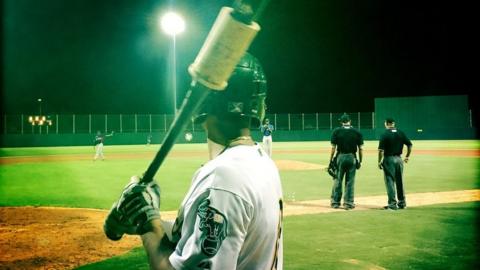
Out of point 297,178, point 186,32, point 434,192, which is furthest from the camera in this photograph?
point 186,32

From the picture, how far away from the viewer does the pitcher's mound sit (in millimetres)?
6680

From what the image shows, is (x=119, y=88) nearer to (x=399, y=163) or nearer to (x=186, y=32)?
(x=186, y=32)

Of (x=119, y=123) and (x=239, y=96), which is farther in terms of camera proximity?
(x=119, y=123)

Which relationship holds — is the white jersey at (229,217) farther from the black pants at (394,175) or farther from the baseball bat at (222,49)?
the black pants at (394,175)

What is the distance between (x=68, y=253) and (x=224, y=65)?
20.9 feet

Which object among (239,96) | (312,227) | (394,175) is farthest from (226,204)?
(394,175)

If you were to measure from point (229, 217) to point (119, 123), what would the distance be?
52.9 meters

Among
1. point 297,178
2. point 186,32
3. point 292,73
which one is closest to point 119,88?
point 186,32

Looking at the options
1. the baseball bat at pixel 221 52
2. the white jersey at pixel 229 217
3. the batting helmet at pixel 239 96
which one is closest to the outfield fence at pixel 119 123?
the batting helmet at pixel 239 96

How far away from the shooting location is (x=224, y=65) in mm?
1698

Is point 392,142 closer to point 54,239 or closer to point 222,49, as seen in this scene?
point 54,239

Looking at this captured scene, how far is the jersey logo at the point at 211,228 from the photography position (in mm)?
1765

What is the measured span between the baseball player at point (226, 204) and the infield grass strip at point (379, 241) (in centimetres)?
413

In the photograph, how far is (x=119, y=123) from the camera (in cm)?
5262
